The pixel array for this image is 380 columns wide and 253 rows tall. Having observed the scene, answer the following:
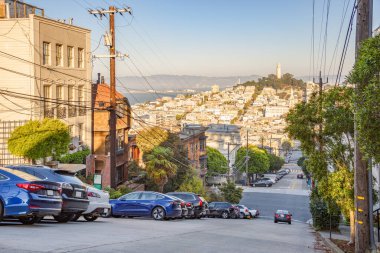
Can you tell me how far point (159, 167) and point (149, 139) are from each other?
6480 millimetres

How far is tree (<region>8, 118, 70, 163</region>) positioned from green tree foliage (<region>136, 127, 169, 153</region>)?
76.8 feet

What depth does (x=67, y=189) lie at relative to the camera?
16922 mm

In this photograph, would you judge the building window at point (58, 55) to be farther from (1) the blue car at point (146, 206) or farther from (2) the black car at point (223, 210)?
(2) the black car at point (223, 210)

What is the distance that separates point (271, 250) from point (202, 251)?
2.85 meters

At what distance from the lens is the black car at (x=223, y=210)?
1647 inches

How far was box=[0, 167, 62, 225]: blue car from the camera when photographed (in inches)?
567

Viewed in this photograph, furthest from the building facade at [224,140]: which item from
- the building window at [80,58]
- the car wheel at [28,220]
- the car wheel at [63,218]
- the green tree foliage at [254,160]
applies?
the car wheel at [28,220]

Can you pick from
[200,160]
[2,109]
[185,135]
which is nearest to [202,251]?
[2,109]

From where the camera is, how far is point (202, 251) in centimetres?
1288

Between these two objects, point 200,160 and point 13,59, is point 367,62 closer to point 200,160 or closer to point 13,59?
point 13,59

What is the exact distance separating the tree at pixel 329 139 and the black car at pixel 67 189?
8.32 m

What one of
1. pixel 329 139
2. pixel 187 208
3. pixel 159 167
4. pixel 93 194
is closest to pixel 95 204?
pixel 93 194

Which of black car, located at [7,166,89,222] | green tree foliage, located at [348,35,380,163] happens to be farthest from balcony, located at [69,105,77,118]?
green tree foliage, located at [348,35,380,163]

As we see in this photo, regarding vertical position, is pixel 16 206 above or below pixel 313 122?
below
